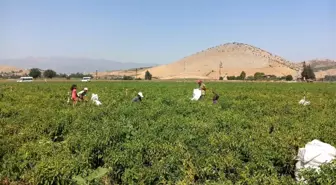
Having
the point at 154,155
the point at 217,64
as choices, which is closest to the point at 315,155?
the point at 154,155

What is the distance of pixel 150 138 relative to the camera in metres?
7.59

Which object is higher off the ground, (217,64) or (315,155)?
(217,64)

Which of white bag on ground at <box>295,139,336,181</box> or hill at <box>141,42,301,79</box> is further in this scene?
hill at <box>141,42,301,79</box>

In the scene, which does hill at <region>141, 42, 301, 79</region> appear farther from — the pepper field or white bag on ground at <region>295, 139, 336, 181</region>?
white bag on ground at <region>295, 139, 336, 181</region>

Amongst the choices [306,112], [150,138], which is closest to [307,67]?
[306,112]

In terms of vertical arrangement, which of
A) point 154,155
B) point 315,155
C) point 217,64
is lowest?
point 154,155

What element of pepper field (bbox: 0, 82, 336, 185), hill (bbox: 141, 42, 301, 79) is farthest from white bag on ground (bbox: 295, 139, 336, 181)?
hill (bbox: 141, 42, 301, 79)

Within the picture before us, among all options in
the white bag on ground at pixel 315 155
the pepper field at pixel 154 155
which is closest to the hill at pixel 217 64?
the pepper field at pixel 154 155

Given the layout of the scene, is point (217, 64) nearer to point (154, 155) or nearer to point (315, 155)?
point (154, 155)

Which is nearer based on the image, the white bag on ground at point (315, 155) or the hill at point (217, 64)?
the white bag on ground at point (315, 155)

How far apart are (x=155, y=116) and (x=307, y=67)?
9935 centimetres

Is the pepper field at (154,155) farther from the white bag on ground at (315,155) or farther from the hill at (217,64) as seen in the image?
the hill at (217,64)

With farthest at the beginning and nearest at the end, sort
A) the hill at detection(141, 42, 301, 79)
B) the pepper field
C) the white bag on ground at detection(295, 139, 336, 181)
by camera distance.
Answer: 1. the hill at detection(141, 42, 301, 79)
2. the white bag on ground at detection(295, 139, 336, 181)
3. the pepper field

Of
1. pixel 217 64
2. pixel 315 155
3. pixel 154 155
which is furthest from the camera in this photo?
pixel 217 64
